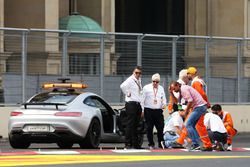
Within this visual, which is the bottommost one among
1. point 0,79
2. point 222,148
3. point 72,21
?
point 222,148

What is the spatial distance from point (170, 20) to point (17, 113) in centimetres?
3252

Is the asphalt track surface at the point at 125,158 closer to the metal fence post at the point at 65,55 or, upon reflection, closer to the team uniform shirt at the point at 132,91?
the team uniform shirt at the point at 132,91

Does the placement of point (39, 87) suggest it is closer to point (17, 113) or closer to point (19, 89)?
point (19, 89)

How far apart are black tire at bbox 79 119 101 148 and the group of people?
75 centimetres

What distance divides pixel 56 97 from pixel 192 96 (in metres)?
3.01

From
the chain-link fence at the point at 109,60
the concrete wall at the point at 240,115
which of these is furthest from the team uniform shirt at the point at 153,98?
the concrete wall at the point at 240,115

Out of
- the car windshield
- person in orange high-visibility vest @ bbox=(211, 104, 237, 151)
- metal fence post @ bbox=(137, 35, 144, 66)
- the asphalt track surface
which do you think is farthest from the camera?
metal fence post @ bbox=(137, 35, 144, 66)

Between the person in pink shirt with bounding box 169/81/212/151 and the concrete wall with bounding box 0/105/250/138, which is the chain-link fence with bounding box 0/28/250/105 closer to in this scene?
the concrete wall with bounding box 0/105/250/138

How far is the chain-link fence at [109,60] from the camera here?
24375 mm

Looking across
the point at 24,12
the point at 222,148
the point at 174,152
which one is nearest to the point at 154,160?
the point at 174,152

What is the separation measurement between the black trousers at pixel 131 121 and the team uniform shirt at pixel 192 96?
1.01 meters

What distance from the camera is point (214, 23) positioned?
43.5 meters

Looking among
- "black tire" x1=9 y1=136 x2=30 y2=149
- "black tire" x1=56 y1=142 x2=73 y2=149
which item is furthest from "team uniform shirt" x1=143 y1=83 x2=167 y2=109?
"black tire" x1=9 y1=136 x2=30 y2=149

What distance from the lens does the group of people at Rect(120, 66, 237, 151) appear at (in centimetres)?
1852
